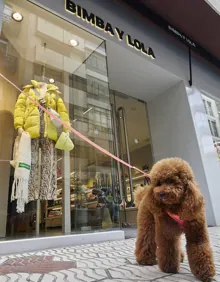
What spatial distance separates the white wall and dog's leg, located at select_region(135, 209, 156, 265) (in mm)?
2652

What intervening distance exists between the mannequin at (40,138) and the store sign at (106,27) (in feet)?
3.77

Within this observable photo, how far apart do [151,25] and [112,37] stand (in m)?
1.13

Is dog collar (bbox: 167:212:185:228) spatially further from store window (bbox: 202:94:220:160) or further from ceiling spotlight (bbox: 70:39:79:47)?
store window (bbox: 202:94:220:160)

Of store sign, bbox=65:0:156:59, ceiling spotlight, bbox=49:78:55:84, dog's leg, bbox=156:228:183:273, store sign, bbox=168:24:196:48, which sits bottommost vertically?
dog's leg, bbox=156:228:183:273

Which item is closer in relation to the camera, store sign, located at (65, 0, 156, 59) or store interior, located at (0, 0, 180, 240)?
store interior, located at (0, 0, 180, 240)

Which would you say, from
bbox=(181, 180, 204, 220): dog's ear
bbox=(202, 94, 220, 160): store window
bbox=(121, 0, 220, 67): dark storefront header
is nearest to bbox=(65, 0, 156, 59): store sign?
bbox=(121, 0, 220, 67): dark storefront header

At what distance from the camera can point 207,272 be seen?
3.11ft

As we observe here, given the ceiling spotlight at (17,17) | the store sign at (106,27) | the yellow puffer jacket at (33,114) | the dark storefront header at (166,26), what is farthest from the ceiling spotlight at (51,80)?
the dark storefront header at (166,26)

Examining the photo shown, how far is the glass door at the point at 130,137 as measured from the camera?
426cm

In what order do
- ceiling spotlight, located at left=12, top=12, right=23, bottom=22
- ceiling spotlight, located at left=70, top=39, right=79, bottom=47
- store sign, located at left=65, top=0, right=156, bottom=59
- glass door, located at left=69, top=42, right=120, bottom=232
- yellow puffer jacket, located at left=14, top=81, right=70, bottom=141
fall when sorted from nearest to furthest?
yellow puffer jacket, located at left=14, top=81, right=70, bottom=141 → ceiling spotlight, located at left=12, top=12, right=23, bottom=22 → glass door, located at left=69, top=42, right=120, bottom=232 → store sign, located at left=65, top=0, right=156, bottom=59 → ceiling spotlight, located at left=70, top=39, right=79, bottom=47

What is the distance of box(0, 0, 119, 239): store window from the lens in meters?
2.42

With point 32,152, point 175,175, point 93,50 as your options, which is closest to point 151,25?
point 93,50

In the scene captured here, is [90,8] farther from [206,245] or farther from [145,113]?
[206,245]

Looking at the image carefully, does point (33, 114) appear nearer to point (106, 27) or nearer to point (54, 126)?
point (54, 126)
